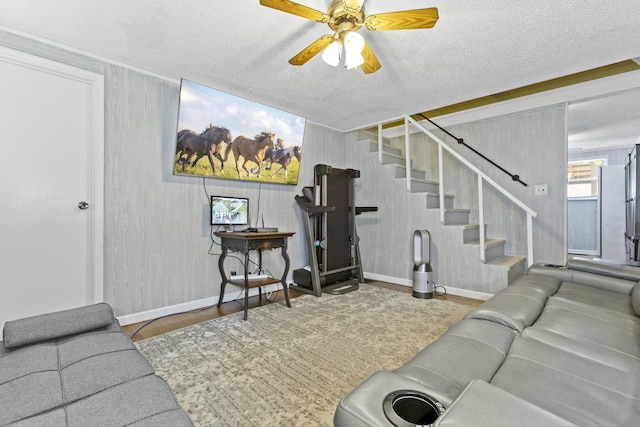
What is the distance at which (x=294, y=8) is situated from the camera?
5.61 ft

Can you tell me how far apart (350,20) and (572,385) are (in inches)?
84.4

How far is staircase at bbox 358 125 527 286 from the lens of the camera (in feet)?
11.3

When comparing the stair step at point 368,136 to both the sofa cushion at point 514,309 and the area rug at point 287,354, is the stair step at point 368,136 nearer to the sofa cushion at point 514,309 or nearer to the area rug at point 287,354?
the area rug at point 287,354

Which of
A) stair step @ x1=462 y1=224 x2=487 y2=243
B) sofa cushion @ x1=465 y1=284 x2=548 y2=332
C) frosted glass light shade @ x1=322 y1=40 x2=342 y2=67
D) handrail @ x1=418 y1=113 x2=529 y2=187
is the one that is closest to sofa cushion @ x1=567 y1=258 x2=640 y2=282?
sofa cushion @ x1=465 y1=284 x2=548 y2=332

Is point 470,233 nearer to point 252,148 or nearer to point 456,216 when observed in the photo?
point 456,216

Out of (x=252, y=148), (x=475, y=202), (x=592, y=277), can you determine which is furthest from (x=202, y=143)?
(x=475, y=202)

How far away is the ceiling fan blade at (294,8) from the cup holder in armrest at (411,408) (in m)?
1.95

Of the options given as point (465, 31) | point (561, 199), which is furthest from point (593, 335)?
point (561, 199)

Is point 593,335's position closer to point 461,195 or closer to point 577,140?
point 461,195

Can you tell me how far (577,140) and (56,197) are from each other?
26.3 feet

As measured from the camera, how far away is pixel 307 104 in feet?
11.9

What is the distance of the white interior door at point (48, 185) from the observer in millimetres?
2143

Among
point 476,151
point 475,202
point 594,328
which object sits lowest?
point 594,328

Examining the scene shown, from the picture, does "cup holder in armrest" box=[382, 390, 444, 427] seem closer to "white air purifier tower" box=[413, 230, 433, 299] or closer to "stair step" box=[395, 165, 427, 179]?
"white air purifier tower" box=[413, 230, 433, 299]
